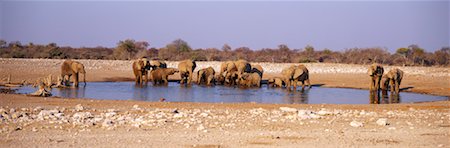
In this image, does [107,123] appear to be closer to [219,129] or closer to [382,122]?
[219,129]

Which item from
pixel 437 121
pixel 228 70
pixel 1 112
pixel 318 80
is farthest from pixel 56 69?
pixel 437 121

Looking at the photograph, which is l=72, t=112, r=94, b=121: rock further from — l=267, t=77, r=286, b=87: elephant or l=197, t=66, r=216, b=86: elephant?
l=197, t=66, r=216, b=86: elephant

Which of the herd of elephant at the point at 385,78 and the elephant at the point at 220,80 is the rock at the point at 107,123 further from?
the elephant at the point at 220,80

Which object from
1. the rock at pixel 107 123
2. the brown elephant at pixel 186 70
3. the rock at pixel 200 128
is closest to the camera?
the rock at pixel 200 128

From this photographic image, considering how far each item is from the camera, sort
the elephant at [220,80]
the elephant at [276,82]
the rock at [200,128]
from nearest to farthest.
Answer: the rock at [200,128], the elephant at [276,82], the elephant at [220,80]

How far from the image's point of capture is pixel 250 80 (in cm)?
3098

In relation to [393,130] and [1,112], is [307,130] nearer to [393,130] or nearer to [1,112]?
[393,130]

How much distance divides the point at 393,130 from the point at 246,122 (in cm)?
274

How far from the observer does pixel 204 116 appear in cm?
1230

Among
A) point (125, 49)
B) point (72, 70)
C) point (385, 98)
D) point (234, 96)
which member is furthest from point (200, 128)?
point (125, 49)

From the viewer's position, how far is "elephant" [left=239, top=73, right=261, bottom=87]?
3055cm

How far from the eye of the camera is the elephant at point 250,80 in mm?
30547

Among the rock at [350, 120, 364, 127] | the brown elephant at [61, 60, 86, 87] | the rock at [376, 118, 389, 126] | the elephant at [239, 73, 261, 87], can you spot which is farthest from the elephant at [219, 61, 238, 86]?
the rock at [350, 120, 364, 127]

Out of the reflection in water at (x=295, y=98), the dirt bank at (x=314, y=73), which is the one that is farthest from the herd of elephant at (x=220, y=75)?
the reflection in water at (x=295, y=98)
